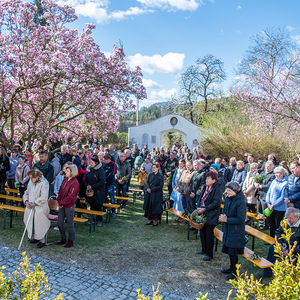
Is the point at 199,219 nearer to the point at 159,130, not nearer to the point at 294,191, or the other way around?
→ the point at 294,191

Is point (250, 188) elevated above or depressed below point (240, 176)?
below

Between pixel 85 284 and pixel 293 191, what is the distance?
495cm

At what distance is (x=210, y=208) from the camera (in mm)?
5605

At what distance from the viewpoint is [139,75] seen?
11.1 m

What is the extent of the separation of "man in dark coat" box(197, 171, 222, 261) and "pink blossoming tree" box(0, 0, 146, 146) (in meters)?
5.97

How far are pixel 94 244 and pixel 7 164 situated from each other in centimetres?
438

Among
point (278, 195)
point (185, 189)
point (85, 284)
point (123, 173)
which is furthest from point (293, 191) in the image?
point (123, 173)

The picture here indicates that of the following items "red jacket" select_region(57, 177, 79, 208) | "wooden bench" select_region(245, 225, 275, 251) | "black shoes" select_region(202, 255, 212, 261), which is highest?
"red jacket" select_region(57, 177, 79, 208)

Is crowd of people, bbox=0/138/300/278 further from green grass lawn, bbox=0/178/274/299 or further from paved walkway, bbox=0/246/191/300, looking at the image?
paved walkway, bbox=0/246/191/300

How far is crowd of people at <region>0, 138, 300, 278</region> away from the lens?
199 inches

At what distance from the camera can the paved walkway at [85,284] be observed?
4285 millimetres

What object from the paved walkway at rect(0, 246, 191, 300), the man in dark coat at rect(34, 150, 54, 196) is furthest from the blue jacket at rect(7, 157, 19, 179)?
the paved walkway at rect(0, 246, 191, 300)

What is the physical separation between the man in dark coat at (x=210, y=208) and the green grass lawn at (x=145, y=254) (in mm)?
400

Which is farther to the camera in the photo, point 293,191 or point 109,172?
point 109,172
